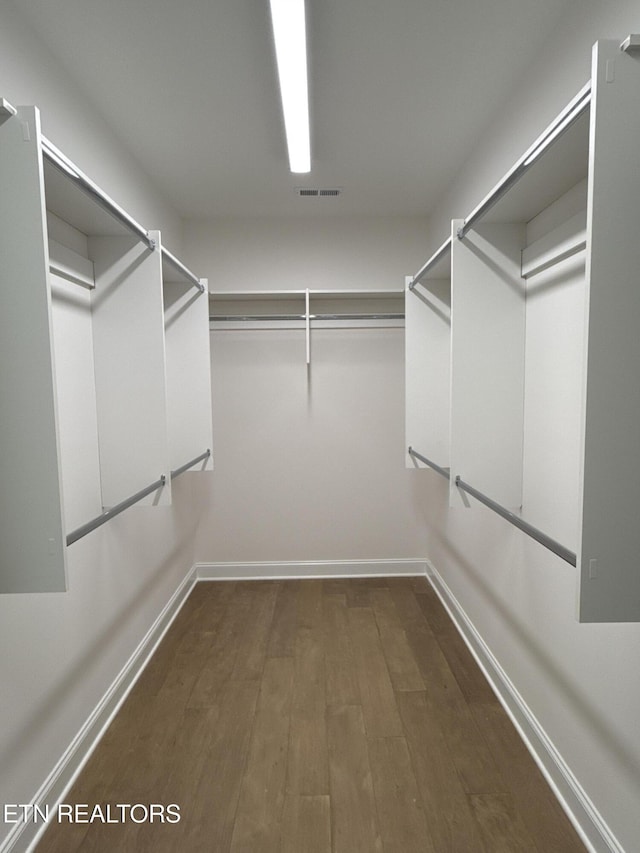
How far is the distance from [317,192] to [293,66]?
5.09 ft

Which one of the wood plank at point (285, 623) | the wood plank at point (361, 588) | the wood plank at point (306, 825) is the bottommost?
the wood plank at point (306, 825)

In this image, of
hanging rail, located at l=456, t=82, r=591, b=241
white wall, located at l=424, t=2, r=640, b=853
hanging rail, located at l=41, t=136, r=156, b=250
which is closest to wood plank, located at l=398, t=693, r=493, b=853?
white wall, located at l=424, t=2, r=640, b=853

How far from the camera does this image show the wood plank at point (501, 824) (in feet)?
5.01

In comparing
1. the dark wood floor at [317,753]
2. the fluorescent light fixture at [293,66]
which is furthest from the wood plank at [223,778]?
the fluorescent light fixture at [293,66]

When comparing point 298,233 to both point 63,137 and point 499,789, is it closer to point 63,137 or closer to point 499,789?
point 63,137

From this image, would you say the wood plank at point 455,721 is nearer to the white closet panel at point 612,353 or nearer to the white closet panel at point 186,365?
the white closet panel at point 612,353

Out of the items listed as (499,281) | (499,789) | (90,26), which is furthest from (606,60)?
(499,789)

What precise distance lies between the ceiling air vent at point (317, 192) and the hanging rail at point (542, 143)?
150 cm

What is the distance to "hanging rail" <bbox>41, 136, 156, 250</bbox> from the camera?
132cm

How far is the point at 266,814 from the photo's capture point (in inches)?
65.6

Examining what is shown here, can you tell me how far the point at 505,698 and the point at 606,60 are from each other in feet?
7.63

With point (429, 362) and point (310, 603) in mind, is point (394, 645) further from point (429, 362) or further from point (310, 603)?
point (429, 362)

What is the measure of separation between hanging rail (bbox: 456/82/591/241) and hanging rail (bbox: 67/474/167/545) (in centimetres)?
168

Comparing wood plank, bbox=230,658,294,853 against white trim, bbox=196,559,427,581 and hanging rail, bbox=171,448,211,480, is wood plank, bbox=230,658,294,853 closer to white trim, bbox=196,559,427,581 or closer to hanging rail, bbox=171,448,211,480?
hanging rail, bbox=171,448,211,480
